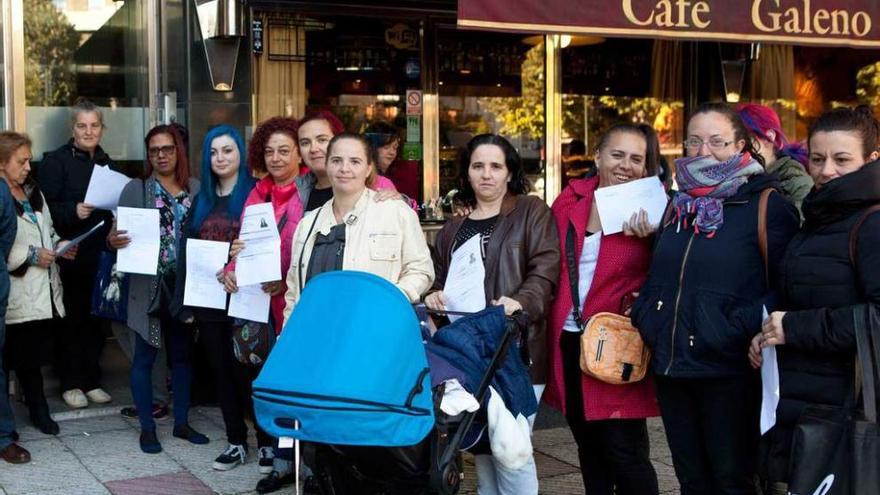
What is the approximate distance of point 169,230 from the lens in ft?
21.2

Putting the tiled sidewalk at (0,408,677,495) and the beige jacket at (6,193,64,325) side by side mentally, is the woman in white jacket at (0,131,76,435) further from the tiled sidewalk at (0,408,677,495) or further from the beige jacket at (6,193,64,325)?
the tiled sidewalk at (0,408,677,495)

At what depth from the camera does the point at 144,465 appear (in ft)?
20.7

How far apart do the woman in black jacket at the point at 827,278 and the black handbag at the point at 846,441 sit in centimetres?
6

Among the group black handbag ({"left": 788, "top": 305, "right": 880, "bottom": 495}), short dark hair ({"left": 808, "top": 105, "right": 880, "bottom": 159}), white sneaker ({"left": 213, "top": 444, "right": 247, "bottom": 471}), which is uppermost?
short dark hair ({"left": 808, "top": 105, "right": 880, "bottom": 159})

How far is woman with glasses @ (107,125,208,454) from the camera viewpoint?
251 inches

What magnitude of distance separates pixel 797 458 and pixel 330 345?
5.50ft

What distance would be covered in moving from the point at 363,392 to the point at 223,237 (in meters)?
2.60

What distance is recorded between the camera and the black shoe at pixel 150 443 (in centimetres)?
652

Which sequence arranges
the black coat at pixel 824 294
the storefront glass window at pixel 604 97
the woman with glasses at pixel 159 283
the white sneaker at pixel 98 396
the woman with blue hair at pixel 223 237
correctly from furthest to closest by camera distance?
the storefront glass window at pixel 604 97 < the white sneaker at pixel 98 396 < the woman with glasses at pixel 159 283 < the woman with blue hair at pixel 223 237 < the black coat at pixel 824 294

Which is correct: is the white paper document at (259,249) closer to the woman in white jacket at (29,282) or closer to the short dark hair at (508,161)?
the short dark hair at (508,161)

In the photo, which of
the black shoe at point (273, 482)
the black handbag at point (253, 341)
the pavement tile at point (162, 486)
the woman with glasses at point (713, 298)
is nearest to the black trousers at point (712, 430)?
the woman with glasses at point (713, 298)

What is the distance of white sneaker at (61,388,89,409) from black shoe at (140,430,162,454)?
44.9 inches

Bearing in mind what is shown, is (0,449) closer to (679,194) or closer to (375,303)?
(375,303)

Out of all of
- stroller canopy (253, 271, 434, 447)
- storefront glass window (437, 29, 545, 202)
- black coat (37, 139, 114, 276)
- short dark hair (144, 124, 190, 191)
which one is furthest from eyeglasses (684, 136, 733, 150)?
storefront glass window (437, 29, 545, 202)
